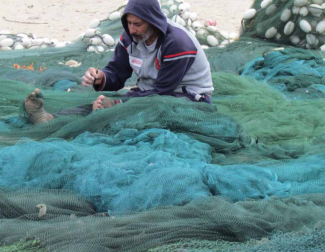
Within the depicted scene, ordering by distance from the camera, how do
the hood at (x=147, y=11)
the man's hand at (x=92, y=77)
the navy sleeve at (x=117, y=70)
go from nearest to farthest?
the hood at (x=147, y=11)
the man's hand at (x=92, y=77)
the navy sleeve at (x=117, y=70)

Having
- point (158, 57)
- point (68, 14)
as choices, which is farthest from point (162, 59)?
point (68, 14)

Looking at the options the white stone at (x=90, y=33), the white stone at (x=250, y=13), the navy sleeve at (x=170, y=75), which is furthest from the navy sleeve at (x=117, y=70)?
the white stone at (x=250, y=13)

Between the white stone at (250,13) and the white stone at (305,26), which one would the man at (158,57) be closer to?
the white stone at (305,26)

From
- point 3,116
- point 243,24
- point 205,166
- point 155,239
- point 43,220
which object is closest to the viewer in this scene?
point 155,239

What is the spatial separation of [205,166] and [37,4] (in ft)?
33.0

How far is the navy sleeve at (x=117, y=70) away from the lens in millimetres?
4213

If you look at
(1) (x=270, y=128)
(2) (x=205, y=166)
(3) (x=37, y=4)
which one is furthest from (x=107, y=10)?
(2) (x=205, y=166)

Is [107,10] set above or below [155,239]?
below

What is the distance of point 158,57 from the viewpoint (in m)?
3.88

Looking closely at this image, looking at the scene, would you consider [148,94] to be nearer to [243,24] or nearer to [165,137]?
[165,137]

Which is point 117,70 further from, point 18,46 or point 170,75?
point 18,46

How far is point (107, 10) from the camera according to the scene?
1164cm

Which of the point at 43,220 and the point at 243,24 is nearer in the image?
the point at 43,220

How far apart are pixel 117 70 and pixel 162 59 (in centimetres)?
56
